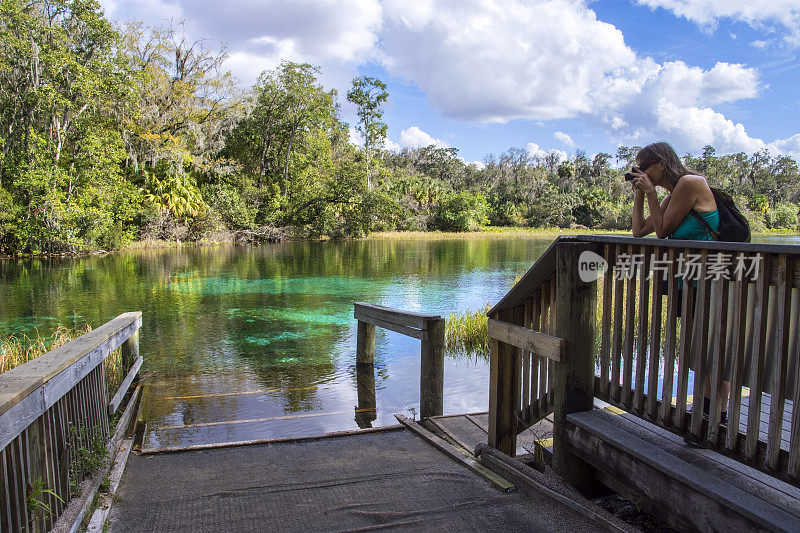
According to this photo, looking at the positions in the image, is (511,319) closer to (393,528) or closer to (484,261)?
(393,528)

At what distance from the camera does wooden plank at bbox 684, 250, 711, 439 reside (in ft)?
8.20

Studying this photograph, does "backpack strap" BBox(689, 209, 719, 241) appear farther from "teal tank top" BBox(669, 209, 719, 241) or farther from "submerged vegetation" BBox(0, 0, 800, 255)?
"submerged vegetation" BBox(0, 0, 800, 255)

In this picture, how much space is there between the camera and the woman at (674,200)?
3.07 metres

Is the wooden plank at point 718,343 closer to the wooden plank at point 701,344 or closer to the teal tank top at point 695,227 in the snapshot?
the wooden plank at point 701,344

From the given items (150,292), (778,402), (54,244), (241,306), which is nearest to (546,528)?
(778,402)

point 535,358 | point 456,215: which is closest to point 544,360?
point 535,358

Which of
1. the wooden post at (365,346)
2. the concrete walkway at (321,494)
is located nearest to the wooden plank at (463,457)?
the concrete walkway at (321,494)

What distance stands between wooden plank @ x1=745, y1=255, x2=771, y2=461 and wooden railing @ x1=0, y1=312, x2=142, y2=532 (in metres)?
2.81

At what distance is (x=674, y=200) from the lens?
3111 mm

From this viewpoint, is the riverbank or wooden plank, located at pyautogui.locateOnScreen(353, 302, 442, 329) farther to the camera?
the riverbank

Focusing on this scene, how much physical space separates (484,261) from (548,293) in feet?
75.7

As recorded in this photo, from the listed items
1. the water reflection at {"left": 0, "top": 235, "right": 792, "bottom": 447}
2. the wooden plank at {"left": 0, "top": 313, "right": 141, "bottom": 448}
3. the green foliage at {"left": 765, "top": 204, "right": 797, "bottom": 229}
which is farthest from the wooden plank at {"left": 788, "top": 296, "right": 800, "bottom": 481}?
the green foliage at {"left": 765, "top": 204, "right": 797, "bottom": 229}

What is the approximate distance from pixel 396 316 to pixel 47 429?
12.8 ft

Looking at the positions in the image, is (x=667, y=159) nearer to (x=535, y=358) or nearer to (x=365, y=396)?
(x=535, y=358)
